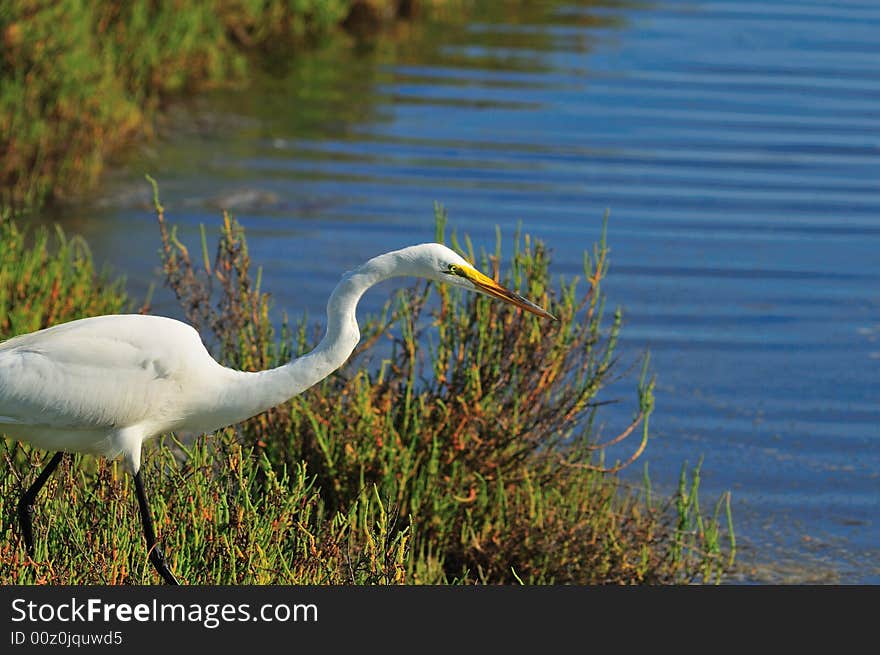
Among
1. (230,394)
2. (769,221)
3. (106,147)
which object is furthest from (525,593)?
(106,147)

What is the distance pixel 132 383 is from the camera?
161 inches

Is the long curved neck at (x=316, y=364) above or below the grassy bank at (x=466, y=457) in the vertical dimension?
above

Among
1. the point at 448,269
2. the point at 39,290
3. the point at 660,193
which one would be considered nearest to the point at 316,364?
the point at 448,269

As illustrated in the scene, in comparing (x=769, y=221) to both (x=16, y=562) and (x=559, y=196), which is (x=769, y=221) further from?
(x=16, y=562)

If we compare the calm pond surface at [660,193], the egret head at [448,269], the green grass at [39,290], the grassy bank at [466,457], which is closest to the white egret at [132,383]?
the egret head at [448,269]

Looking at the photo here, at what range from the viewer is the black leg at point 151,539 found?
401cm

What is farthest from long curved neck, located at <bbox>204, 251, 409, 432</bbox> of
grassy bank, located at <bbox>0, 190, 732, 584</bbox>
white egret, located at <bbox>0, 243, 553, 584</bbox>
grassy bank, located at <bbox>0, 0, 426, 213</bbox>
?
grassy bank, located at <bbox>0, 0, 426, 213</bbox>

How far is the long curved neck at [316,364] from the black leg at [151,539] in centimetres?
30

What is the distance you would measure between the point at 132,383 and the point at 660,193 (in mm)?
6203

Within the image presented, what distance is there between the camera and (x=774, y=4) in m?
15.5

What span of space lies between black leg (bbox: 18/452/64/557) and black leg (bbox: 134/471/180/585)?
0.32m

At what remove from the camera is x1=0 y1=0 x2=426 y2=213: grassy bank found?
862 cm

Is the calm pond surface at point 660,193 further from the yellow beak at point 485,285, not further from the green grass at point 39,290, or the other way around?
the yellow beak at point 485,285

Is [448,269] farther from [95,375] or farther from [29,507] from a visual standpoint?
[29,507]
